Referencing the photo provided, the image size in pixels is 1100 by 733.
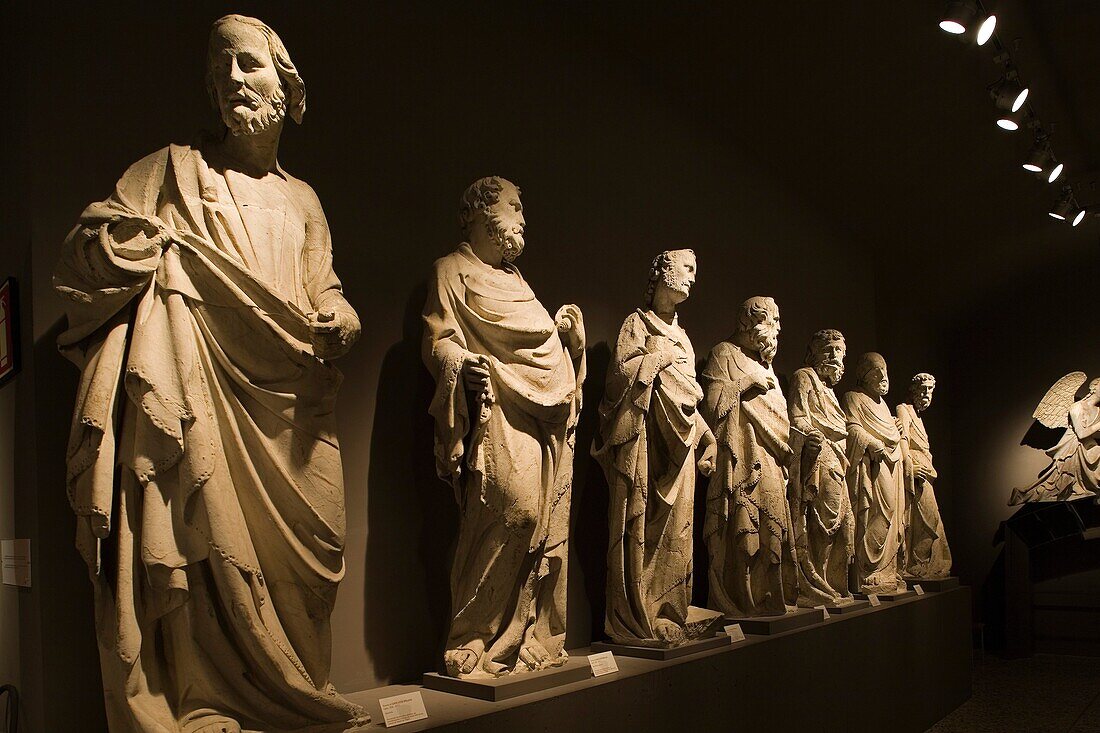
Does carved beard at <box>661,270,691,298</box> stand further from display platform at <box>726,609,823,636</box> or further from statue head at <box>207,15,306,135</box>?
statue head at <box>207,15,306,135</box>

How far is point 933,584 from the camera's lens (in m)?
7.99

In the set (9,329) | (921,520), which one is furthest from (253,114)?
(921,520)

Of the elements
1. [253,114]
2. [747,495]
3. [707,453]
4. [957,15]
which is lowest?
[747,495]

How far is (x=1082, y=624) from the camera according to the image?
10.5 m

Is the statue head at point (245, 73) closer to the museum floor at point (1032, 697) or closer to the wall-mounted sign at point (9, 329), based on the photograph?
the wall-mounted sign at point (9, 329)

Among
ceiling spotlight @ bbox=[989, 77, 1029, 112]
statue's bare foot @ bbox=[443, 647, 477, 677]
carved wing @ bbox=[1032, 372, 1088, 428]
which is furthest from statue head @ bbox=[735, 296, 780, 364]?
carved wing @ bbox=[1032, 372, 1088, 428]

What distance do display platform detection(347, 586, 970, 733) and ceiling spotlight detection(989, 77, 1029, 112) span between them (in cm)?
353

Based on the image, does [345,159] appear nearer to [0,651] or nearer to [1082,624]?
[0,651]

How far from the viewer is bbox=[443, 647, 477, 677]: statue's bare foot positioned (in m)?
3.76

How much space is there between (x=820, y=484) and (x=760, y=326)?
128 centimetres

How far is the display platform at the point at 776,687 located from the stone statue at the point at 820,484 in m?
0.35

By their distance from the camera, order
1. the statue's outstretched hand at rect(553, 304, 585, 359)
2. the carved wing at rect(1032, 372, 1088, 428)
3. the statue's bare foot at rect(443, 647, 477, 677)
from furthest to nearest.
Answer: the carved wing at rect(1032, 372, 1088, 428)
the statue's outstretched hand at rect(553, 304, 585, 359)
the statue's bare foot at rect(443, 647, 477, 677)

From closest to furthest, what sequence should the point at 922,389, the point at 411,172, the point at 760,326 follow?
1. the point at 411,172
2. the point at 760,326
3. the point at 922,389

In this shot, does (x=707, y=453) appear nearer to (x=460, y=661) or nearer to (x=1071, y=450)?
(x=460, y=661)
